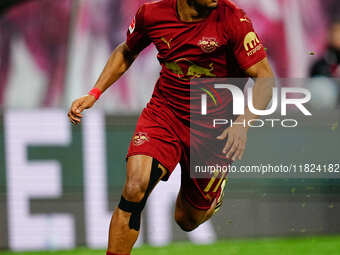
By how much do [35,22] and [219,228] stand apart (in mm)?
5730

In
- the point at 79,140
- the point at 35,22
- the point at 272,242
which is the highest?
the point at 35,22

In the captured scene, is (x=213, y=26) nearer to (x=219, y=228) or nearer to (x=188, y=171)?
(x=188, y=171)

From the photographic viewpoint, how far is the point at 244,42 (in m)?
5.11

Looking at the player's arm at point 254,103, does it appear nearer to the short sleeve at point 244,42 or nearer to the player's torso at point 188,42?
the short sleeve at point 244,42

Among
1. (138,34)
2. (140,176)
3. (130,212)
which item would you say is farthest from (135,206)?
(138,34)

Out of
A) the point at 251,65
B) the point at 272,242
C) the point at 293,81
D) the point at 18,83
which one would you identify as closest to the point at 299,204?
the point at 272,242

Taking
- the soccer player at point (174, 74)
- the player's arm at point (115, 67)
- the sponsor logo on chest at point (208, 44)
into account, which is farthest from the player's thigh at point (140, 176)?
the sponsor logo on chest at point (208, 44)

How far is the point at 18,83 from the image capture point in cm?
1222

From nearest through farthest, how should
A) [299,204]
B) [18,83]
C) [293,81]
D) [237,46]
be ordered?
[237,46], [299,204], [293,81], [18,83]

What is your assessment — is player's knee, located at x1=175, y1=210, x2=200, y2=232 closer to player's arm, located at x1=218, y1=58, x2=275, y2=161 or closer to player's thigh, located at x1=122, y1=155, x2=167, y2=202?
player's thigh, located at x1=122, y1=155, x2=167, y2=202

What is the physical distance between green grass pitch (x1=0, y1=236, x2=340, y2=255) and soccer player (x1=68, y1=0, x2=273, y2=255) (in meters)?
2.35

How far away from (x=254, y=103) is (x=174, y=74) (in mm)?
623

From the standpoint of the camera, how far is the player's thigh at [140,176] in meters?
5.02

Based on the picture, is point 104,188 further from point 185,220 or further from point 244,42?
point 244,42
